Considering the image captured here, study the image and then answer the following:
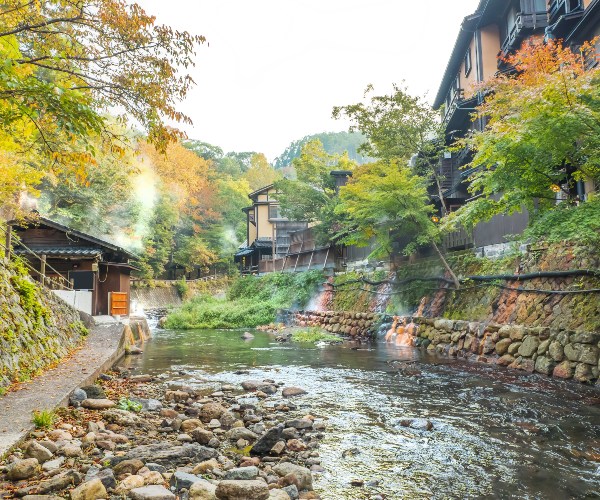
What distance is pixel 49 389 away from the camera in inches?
257

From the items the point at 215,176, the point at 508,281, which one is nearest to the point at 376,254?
the point at 508,281

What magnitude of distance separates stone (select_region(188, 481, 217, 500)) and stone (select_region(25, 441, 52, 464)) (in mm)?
1649

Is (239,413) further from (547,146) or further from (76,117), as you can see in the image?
(547,146)

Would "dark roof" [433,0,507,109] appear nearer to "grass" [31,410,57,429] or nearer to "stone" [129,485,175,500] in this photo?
"grass" [31,410,57,429]

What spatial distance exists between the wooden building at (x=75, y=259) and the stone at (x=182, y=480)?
58.5ft

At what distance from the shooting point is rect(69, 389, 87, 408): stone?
634 cm

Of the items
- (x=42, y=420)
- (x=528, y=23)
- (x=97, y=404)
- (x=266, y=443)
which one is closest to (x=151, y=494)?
(x=266, y=443)

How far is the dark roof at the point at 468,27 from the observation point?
843 inches

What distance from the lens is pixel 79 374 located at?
25.8ft

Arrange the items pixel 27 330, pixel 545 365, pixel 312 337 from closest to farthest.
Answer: pixel 27 330
pixel 545 365
pixel 312 337

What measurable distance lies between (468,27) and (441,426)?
76.2 feet

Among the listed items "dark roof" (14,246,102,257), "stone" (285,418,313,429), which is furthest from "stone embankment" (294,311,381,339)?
"stone" (285,418,313,429)

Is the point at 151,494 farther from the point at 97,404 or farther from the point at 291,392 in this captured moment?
the point at 291,392

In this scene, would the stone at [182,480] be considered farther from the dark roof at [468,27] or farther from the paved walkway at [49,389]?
the dark roof at [468,27]
